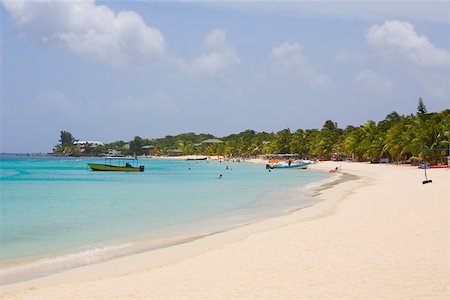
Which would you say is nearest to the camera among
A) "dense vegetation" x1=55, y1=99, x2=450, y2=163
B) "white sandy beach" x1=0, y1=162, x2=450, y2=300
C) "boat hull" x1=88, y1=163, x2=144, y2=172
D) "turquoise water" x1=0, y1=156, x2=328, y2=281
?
"white sandy beach" x1=0, y1=162, x2=450, y2=300

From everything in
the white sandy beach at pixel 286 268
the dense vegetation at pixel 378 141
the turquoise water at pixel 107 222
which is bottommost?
the turquoise water at pixel 107 222

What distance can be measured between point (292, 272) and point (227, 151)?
177 metres

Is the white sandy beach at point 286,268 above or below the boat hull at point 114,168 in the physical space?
above

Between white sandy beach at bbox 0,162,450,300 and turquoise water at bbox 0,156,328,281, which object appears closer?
white sandy beach at bbox 0,162,450,300

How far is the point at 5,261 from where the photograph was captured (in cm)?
1321

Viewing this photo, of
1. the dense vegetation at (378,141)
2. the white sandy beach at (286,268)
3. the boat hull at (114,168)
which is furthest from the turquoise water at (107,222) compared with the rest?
the boat hull at (114,168)

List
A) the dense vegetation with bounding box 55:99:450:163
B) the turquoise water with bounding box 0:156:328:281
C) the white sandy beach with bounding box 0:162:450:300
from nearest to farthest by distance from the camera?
the white sandy beach with bounding box 0:162:450:300, the turquoise water with bounding box 0:156:328:281, the dense vegetation with bounding box 55:99:450:163

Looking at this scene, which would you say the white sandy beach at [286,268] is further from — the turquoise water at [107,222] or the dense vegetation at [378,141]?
the dense vegetation at [378,141]

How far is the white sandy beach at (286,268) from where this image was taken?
8.22 m

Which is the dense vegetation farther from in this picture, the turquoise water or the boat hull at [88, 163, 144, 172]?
the boat hull at [88, 163, 144, 172]

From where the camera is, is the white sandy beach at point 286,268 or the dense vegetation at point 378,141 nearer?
the white sandy beach at point 286,268

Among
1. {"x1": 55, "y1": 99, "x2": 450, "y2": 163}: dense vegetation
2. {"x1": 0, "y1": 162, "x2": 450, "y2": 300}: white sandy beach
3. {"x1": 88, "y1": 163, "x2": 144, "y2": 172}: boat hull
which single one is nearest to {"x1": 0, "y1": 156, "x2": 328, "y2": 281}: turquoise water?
{"x1": 0, "y1": 162, "x2": 450, "y2": 300}: white sandy beach

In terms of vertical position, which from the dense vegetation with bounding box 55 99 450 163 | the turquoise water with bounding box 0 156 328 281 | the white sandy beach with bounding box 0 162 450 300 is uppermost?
the dense vegetation with bounding box 55 99 450 163

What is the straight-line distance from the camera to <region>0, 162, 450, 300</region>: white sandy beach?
8.22 meters
